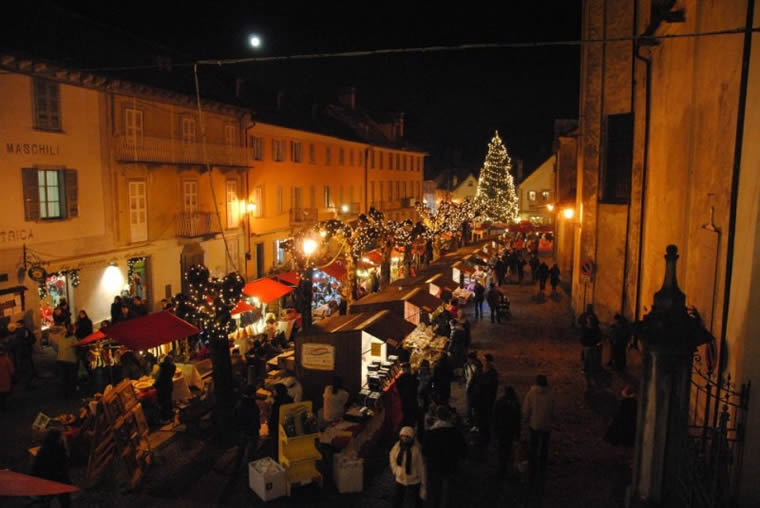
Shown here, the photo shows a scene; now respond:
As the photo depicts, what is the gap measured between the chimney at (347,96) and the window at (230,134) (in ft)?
82.0

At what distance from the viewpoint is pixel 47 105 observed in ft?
59.3

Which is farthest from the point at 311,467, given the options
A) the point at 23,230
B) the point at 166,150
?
the point at 166,150

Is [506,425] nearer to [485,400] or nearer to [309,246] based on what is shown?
[485,400]

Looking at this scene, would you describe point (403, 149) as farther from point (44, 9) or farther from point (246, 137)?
point (44, 9)

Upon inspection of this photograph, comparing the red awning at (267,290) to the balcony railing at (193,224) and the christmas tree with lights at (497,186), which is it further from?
the christmas tree with lights at (497,186)

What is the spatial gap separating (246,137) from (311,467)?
75.4 feet

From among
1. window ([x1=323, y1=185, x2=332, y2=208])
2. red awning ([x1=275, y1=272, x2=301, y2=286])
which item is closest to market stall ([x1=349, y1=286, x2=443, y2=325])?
red awning ([x1=275, y1=272, x2=301, y2=286])

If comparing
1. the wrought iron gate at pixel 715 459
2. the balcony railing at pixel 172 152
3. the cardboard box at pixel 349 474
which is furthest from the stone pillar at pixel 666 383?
the balcony railing at pixel 172 152

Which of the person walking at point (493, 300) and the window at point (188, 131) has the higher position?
the window at point (188, 131)

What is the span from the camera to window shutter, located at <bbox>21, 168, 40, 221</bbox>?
1730 centimetres

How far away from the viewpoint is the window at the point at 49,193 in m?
17.4

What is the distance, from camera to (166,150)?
23.3 m

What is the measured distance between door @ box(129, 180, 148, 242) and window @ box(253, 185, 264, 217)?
8940mm

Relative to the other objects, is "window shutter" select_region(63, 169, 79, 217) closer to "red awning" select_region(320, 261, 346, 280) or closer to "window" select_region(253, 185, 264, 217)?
"red awning" select_region(320, 261, 346, 280)
